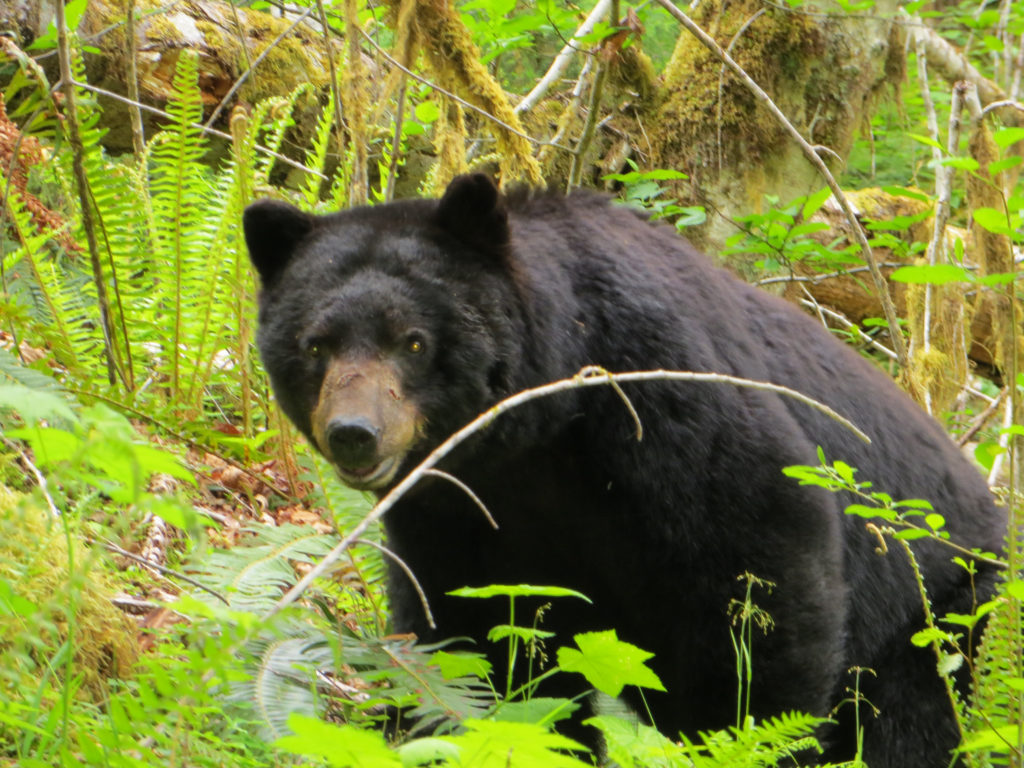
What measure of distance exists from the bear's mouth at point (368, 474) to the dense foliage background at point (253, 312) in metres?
0.35

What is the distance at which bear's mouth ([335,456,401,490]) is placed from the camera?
12.3 ft

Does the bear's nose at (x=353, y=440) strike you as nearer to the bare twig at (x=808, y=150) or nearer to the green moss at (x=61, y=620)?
the green moss at (x=61, y=620)

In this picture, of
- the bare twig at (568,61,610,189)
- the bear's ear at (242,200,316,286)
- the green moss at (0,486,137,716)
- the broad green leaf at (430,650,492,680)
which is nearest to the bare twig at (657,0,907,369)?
the bare twig at (568,61,610,189)

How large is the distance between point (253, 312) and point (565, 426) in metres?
2.34

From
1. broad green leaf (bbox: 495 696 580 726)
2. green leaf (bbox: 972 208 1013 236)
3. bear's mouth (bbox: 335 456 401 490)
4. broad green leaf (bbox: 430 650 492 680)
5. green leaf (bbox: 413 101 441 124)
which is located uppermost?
green leaf (bbox: 413 101 441 124)

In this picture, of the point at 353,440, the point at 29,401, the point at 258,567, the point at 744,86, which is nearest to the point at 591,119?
the point at 744,86

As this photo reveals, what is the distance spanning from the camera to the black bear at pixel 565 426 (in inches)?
157

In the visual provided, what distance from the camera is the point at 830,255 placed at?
21.5 ft

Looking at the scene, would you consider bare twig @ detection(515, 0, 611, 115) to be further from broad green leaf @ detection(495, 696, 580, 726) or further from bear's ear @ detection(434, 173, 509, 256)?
broad green leaf @ detection(495, 696, 580, 726)

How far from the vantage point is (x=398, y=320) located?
3.93 m

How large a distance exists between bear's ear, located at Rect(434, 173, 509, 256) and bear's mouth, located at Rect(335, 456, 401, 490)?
90cm

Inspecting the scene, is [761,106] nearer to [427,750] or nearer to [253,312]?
[253,312]

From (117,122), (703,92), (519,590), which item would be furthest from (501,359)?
(117,122)

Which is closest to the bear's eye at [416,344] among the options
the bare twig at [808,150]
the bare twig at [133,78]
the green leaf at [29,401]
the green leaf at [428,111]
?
the bare twig at [808,150]
